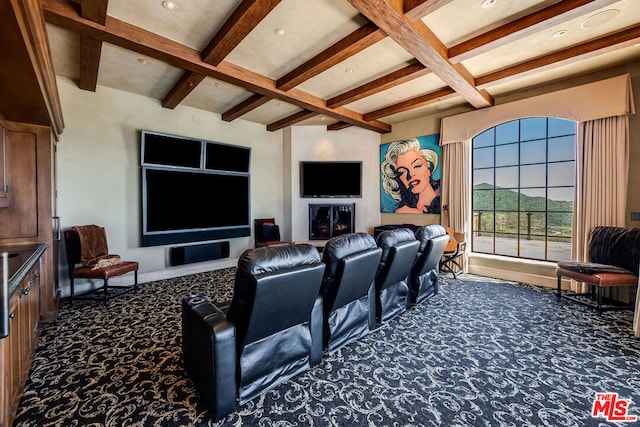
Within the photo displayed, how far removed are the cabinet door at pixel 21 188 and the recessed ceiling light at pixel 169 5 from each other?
1.96m

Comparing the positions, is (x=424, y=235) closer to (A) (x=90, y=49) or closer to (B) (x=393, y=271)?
(B) (x=393, y=271)

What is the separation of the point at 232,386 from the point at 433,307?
2754 mm

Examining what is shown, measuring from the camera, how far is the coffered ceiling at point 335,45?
2.53 m

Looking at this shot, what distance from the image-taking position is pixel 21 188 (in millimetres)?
2775

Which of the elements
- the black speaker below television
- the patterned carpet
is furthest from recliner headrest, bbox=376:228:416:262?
the black speaker below television

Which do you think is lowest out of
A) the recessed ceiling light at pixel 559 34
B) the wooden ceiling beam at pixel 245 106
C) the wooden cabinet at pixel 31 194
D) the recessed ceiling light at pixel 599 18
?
the wooden cabinet at pixel 31 194

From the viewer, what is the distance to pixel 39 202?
113 inches

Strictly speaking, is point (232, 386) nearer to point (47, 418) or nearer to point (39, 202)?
point (47, 418)

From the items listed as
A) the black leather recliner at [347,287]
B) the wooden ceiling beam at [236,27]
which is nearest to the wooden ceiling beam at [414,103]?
the wooden ceiling beam at [236,27]

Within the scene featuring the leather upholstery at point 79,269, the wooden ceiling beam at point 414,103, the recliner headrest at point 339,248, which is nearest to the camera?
the recliner headrest at point 339,248

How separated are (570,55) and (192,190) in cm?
593

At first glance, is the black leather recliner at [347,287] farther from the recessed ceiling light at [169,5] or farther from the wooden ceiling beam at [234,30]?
the recessed ceiling light at [169,5]

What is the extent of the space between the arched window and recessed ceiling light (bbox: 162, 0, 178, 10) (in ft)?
17.3

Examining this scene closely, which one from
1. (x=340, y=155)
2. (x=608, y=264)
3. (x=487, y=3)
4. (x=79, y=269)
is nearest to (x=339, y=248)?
(x=487, y=3)
